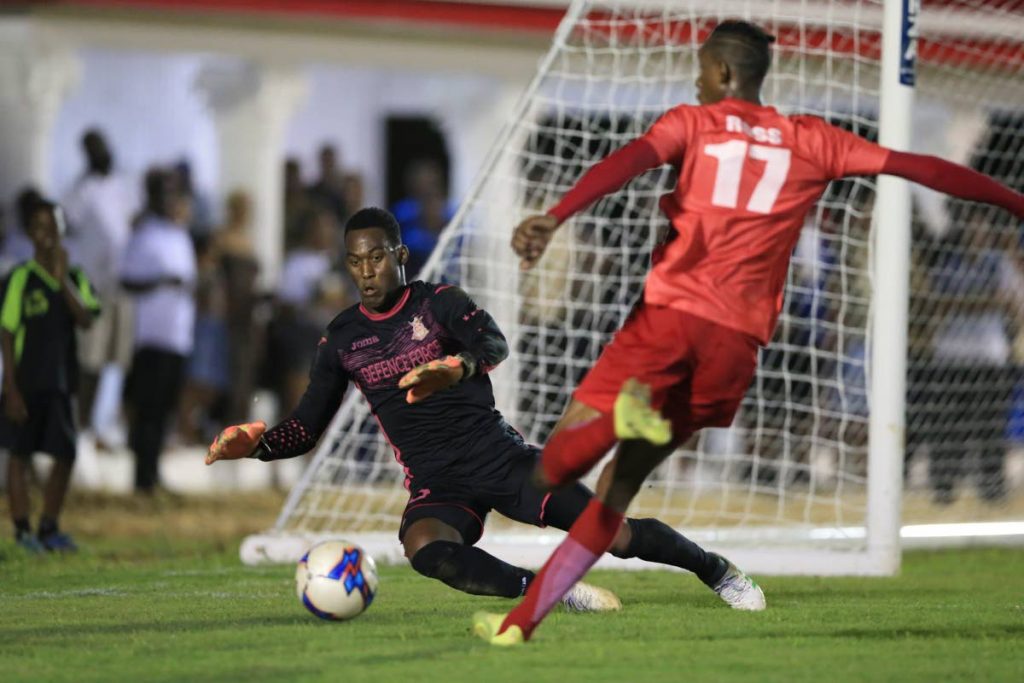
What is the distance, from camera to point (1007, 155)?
37.2 feet

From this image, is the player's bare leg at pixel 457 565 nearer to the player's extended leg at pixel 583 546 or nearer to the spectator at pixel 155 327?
the player's extended leg at pixel 583 546

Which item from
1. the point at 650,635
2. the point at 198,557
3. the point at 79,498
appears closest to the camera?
the point at 650,635

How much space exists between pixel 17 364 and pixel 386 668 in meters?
5.13

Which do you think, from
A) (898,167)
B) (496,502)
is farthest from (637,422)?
(496,502)

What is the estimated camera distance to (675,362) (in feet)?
17.3

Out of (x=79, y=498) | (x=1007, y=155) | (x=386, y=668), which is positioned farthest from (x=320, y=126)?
(x=386, y=668)

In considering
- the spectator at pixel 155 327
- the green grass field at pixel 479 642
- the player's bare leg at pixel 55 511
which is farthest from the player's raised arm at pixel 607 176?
the spectator at pixel 155 327

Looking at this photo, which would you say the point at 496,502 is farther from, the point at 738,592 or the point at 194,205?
the point at 194,205

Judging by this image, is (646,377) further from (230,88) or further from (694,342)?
(230,88)

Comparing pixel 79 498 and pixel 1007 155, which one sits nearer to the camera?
pixel 1007 155

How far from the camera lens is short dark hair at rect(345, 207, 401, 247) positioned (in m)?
6.21

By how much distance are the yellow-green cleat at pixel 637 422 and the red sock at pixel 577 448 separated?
13 centimetres

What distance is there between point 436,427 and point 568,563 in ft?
4.17

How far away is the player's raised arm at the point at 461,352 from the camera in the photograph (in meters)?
5.45
